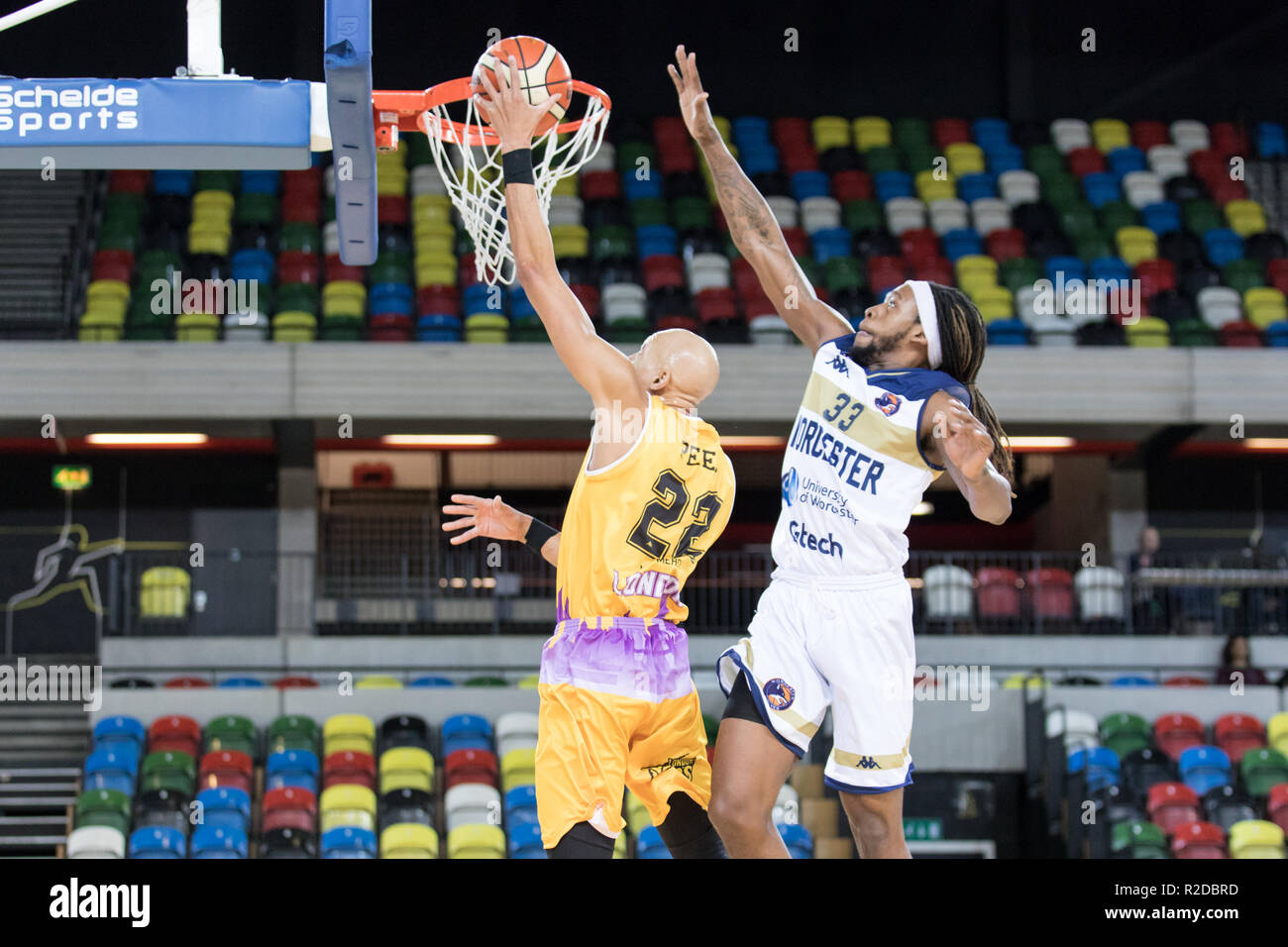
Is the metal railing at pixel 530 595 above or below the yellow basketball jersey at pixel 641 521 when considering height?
above

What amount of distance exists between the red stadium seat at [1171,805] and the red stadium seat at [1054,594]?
3.15 meters

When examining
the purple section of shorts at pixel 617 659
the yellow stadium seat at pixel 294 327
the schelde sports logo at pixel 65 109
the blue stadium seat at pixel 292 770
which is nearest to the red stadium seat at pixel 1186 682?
the blue stadium seat at pixel 292 770

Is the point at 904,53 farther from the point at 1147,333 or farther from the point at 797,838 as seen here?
the point at 797,838

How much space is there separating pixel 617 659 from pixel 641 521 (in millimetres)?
377

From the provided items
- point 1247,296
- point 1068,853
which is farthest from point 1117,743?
point 1247,296

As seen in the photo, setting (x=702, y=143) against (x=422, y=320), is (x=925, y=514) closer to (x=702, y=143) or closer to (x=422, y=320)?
(x=422, y=320)

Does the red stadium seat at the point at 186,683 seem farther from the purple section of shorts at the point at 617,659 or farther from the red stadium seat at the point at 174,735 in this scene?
the purple section of shorts at the point at 617,659

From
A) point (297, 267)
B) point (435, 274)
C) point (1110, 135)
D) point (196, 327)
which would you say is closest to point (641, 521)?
point (196, 327)

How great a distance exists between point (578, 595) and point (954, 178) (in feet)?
48.1

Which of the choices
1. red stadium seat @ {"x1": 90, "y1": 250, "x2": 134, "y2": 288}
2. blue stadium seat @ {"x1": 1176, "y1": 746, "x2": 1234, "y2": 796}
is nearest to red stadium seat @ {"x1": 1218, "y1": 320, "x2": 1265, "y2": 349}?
blue stadium seat @ {"x1": 1176, "y1": 746, "x2": 1234, "y2": 796}

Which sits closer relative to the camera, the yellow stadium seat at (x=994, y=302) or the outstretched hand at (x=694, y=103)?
the outstretched hand at (x=694, y=103)

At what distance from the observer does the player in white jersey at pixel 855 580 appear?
4344 millimetres

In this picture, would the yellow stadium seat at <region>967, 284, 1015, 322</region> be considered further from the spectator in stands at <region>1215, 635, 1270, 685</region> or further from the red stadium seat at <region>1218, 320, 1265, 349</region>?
the spectator in stands at <region>1215, 635, 1270, 685</region>

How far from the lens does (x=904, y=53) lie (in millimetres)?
20359
